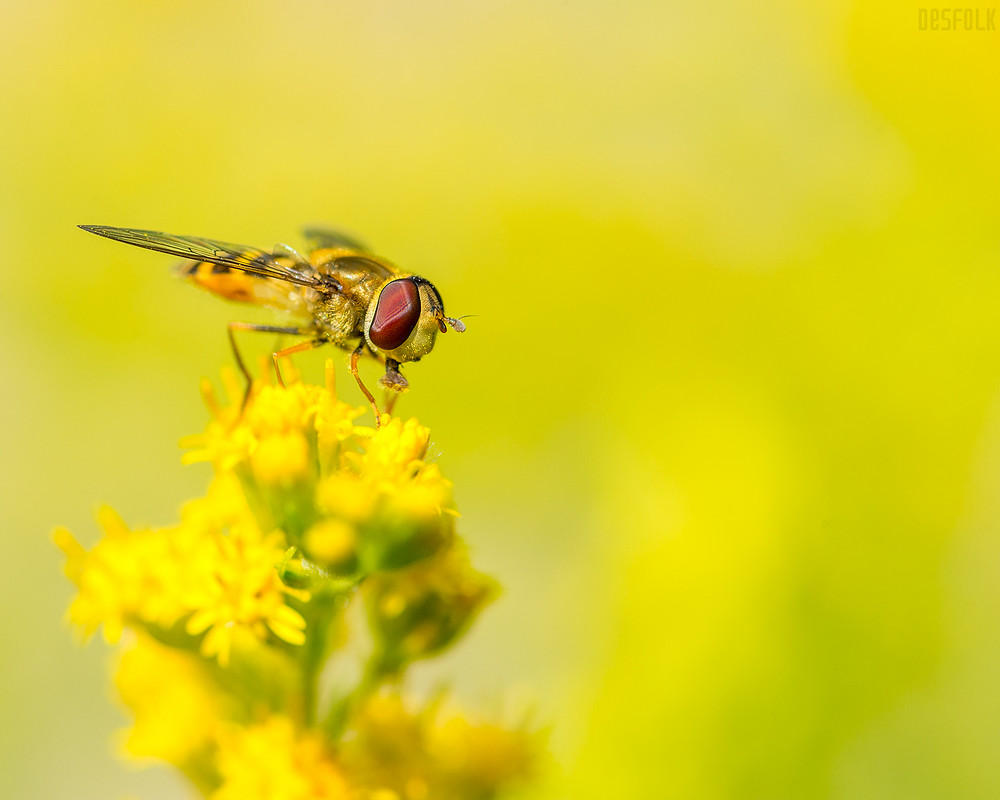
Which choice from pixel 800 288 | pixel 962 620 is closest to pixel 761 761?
pixel 962 620

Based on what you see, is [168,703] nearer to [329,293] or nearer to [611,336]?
[329,293]

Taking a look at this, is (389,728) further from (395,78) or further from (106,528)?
(395,78)

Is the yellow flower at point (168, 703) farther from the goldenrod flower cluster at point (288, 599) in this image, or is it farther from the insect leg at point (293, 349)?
the insect leg at point (293, 349)

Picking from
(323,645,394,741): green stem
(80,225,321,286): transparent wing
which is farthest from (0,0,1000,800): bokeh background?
(80,225,321,286): transparent wing

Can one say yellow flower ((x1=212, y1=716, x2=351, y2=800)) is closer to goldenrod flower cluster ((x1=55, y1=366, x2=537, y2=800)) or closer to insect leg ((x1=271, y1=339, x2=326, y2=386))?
goldenrod flower cluster ((x1=55, y1=366, x2=537, y2=800))

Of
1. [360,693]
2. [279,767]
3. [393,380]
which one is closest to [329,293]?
[393,380]

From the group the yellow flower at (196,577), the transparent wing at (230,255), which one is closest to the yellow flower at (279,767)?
the yellow flower at (196,577)
